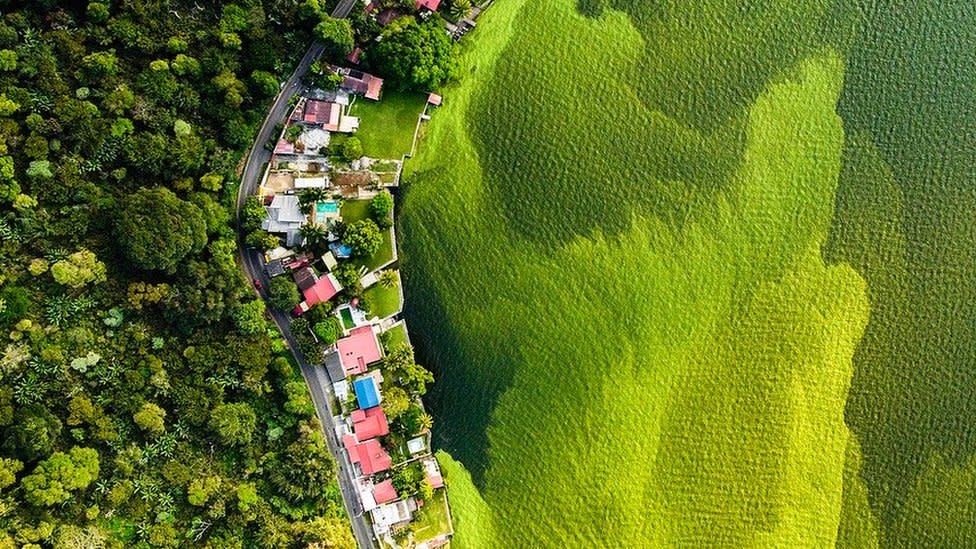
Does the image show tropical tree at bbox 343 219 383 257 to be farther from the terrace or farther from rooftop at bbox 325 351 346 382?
rooftop at bbox 325 351 346 382

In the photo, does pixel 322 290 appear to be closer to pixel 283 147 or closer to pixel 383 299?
pixel 383 299

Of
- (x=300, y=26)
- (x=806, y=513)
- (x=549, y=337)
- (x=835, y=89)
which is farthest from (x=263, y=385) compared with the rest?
(x=835, y=89)

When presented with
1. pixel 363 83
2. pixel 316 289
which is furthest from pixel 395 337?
pixel 363 83

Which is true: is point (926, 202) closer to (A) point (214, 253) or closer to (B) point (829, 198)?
(B) point (829, 198)

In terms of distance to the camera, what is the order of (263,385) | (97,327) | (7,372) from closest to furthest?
1. (7,372)
2. (97,327)
3. (263,385)

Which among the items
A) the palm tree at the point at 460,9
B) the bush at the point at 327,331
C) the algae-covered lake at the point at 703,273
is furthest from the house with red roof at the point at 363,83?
the bush at the point at 327,331

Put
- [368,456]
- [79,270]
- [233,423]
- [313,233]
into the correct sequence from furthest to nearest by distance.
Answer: [368,456]
[313,233]
[233,423]
[79,270]

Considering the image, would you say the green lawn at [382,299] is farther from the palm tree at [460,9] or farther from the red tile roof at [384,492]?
the palm tree at [460,9]

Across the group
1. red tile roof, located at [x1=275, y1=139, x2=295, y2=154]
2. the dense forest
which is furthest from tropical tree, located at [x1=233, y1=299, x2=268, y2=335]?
red tile roof, located at [x1=275, y1=139, x2=295, y2=154]
